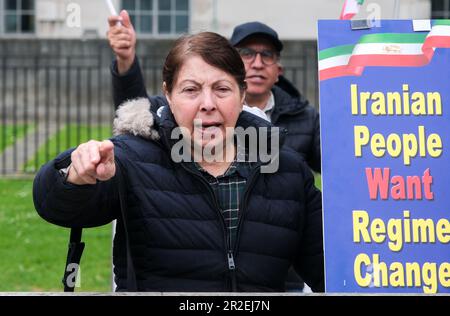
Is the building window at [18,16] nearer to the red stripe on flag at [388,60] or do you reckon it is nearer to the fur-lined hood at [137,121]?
the fur-lined hood at [137,121]

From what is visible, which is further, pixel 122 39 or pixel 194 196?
pixel 122 39

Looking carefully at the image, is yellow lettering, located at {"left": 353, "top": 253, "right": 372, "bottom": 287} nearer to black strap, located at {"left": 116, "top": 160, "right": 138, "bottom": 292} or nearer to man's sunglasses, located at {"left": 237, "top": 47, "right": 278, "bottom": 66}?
black strap, located at {"left": 116, "top": 160, "right": 138, "bottom": 292}

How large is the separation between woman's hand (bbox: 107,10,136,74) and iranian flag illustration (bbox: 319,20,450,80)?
182 cm

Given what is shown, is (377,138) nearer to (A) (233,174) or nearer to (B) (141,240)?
(A) (233,174)

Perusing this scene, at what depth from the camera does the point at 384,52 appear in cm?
307

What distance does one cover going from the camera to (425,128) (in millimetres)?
3021

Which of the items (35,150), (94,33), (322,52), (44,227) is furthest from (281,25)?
(322,52)

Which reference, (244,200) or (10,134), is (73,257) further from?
(10,134)

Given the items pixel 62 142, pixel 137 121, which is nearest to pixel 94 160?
pixel 137 121

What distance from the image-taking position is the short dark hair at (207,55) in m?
3.09

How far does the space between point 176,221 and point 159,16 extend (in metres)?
17.9

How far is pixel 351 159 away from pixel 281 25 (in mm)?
17013

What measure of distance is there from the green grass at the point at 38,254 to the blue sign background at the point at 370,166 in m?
4.04

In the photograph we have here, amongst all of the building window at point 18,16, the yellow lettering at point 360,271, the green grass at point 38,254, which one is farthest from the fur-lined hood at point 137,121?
the building window at point 18,16
